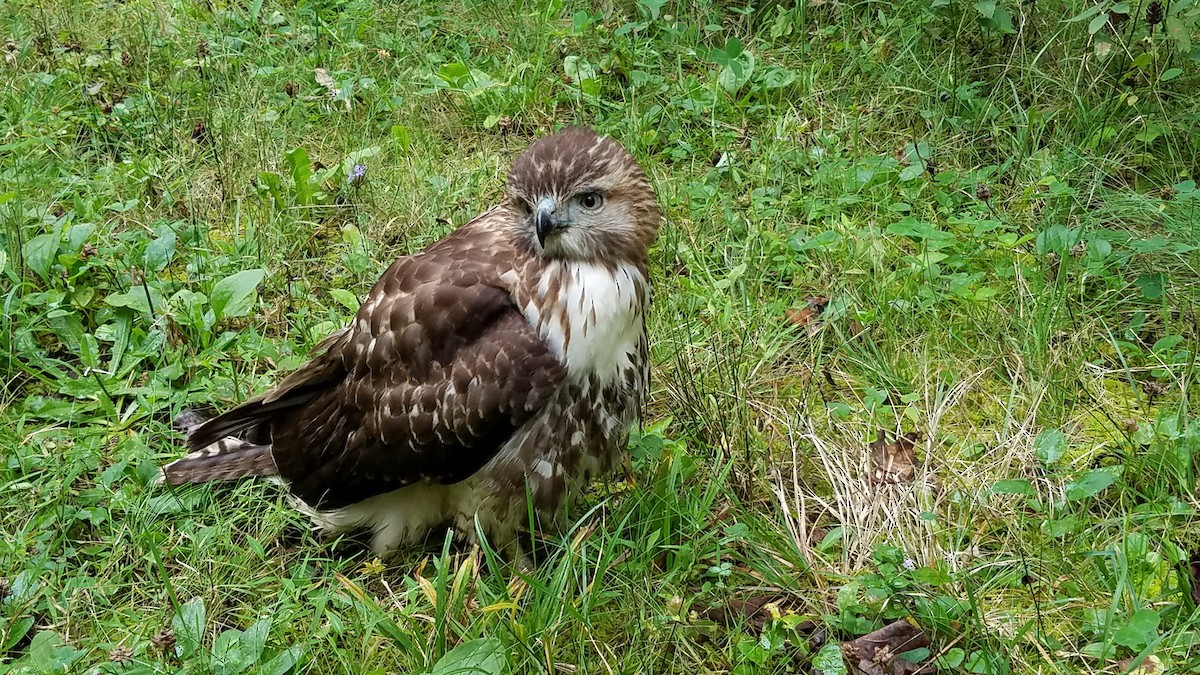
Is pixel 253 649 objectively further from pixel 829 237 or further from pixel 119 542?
pixel 829 237

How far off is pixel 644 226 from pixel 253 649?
1.53 m

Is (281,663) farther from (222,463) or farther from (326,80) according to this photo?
(326,80)

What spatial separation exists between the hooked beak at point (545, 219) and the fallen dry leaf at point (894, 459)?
1.20 meters

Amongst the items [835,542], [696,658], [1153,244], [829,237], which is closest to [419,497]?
[696,658]

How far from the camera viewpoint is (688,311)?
13.4ft

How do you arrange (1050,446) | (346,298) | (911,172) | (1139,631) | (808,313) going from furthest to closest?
(911,172)
(346,298)
(808,313)
(1050,446)
(1139,631)

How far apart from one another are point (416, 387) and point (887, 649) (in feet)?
4.62

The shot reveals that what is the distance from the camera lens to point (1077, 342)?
145 inches

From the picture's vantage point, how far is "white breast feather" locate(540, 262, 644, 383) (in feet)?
9.82

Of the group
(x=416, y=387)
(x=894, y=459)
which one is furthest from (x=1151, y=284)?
(x=416, y=387)

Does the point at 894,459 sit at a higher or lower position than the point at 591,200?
lower

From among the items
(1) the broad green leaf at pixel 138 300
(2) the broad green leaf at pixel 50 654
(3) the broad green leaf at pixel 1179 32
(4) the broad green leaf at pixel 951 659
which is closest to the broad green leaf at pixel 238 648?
(2) the broad green leaf at pixel 50 654

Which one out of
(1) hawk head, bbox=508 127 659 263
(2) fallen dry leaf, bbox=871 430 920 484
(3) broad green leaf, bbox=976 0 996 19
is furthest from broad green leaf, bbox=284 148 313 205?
(3) broad green leaf, bbox=976 0 996 19

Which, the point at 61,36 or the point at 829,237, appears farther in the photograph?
the point at 61,36
